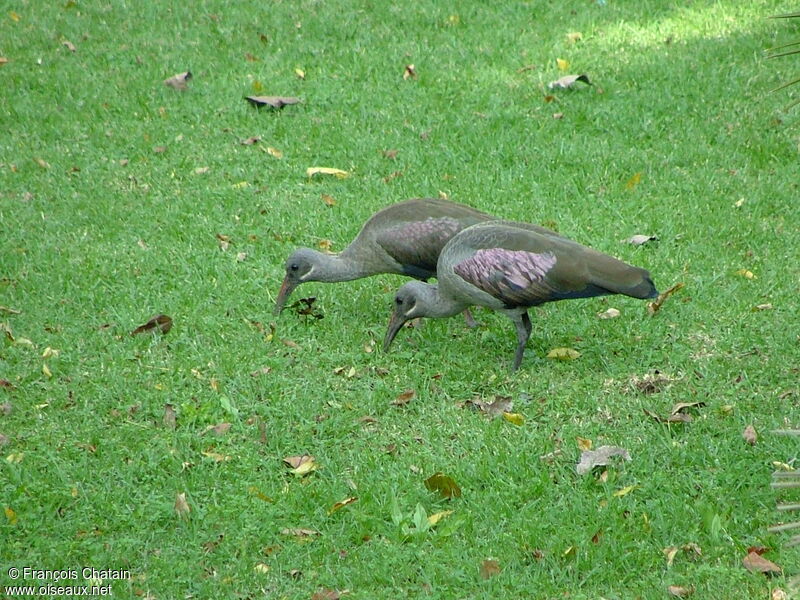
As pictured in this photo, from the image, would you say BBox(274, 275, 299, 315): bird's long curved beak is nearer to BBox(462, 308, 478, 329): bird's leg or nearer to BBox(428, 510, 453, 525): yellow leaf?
BBox(462, 308, 478, 329): bird's leg

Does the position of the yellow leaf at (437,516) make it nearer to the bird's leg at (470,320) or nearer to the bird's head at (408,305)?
the bird's head at (408,305)

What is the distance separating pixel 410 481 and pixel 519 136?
4237 mm

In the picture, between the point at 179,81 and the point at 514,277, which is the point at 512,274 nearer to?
the point at 514,277

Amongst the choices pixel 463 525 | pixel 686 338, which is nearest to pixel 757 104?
pixel 686 338

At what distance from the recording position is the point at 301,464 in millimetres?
5117

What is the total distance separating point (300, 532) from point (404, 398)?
3.87ft

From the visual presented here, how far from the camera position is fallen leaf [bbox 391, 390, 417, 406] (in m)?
5.57

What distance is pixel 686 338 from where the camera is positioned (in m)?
5.98

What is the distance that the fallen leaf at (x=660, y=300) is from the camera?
6.29m

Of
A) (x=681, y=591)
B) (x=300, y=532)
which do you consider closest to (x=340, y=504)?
(x=300, y=532)

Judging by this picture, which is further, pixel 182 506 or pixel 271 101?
pixel 271 101

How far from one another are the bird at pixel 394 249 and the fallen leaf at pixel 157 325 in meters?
0.66

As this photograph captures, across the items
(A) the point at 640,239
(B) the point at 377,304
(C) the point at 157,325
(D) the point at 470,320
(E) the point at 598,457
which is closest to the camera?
(E) the point at 598,457

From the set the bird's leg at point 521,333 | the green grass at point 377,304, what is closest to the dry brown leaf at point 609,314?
the green grass at point 377,304
